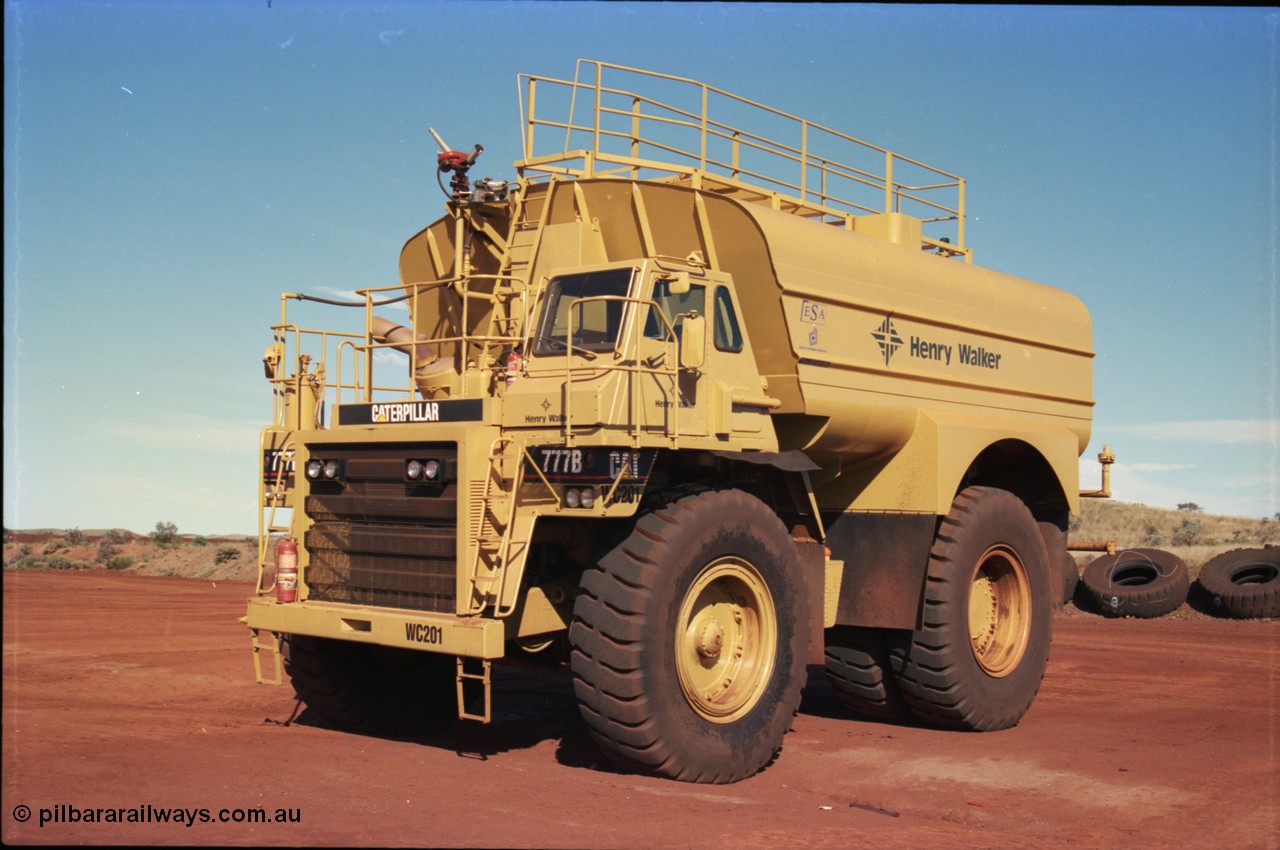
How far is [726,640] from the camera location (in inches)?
379

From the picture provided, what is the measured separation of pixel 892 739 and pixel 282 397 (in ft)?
20.1

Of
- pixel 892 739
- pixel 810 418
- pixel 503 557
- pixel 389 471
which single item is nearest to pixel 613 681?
pixel 503 557

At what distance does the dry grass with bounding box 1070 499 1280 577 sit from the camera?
39.5 m

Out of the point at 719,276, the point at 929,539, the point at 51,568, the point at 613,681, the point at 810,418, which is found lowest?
the point at 51,568

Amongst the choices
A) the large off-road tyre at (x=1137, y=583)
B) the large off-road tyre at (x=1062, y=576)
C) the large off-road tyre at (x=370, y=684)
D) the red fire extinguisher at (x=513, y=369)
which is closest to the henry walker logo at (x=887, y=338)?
the red fire extinguisher at (x=513, y=369)

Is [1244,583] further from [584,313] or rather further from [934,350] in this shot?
[584,313]

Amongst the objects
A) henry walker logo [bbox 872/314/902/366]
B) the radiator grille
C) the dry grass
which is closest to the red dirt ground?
the radiator grille

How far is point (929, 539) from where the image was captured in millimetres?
11359

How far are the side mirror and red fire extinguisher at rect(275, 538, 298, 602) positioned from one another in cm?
343

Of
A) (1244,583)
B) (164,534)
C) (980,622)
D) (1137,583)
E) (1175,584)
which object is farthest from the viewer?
(164,534)

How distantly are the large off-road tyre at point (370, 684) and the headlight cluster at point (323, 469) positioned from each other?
1329 millimetres

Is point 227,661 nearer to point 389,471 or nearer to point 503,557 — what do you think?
point 389,471

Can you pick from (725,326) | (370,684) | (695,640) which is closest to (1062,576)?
(725,326)

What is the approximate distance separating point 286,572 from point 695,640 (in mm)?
3251
